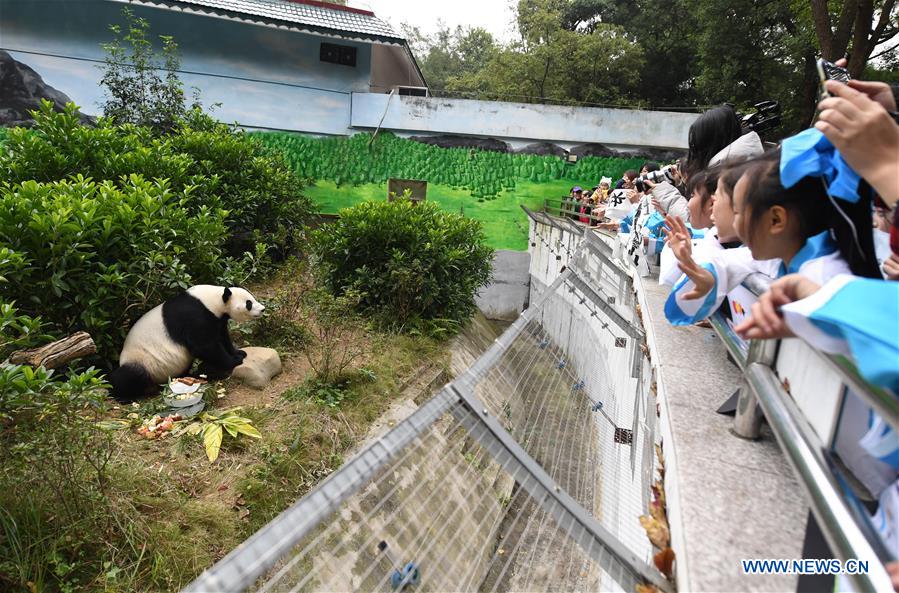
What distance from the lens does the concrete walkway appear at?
1.00 meters

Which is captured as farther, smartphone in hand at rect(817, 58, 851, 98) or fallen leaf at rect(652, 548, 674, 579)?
smartphone in hand at rect(817, 58, 851, 98)

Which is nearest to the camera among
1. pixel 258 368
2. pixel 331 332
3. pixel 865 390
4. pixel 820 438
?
pixel 865 390

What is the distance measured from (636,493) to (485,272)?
193 inches

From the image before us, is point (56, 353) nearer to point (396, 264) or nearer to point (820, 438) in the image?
point (396, 264)

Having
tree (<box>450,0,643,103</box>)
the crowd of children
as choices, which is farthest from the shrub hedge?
tree (<box>450,0,643,103</box>)

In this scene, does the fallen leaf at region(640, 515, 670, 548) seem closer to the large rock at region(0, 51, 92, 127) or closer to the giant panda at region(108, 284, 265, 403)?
the giant panda at region(108, 284, 265, 403)

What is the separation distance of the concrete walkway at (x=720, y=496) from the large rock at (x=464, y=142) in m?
11.2

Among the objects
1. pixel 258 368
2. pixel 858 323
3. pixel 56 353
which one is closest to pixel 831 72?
pixel 858 323

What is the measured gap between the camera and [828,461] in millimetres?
923

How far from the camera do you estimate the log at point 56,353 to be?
301 centimetres

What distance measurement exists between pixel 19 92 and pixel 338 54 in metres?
6.39

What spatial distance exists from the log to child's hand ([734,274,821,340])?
345 cm

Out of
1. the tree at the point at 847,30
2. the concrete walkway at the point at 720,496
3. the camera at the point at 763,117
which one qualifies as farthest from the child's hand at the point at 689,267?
the tree at the point at 847,30
